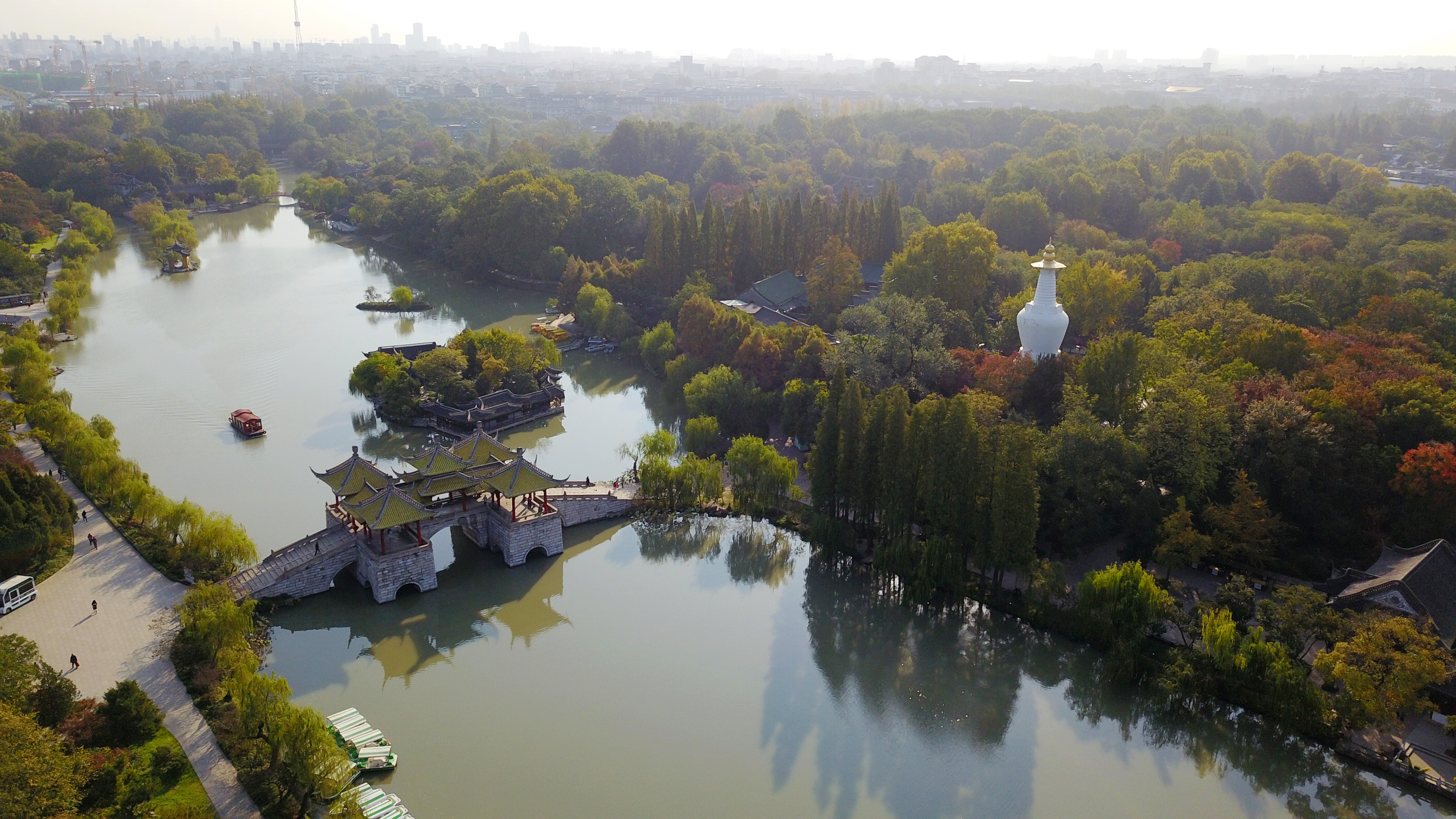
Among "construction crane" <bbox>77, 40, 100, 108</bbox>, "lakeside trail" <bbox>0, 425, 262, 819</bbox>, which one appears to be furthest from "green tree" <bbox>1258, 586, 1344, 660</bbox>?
"construction crane" <bbox>77, 40, 100, 108</bbox>

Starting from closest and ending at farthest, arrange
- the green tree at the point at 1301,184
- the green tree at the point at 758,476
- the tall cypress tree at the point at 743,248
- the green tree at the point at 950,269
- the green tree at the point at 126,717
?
the green tree at the point at 126,717 < the green tree at the point at 758,476 < the green tree at the point at 950,269 < the tall cypress tree at the point at 743,248 < the green tree at the point at 1301,184

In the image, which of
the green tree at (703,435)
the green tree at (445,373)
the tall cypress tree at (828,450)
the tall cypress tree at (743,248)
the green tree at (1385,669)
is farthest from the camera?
the tall cypress tree at (743,248)

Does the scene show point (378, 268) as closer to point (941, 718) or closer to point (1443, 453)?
point (941, 718)

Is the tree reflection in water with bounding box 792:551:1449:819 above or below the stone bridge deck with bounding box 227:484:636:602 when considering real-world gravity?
below

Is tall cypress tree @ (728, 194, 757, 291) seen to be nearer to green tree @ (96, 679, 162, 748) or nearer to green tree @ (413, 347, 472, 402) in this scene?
green tree @ (413, 347, 472, 402)

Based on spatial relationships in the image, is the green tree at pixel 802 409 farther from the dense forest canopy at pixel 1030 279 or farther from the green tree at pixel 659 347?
the green tree at pixel 659 347

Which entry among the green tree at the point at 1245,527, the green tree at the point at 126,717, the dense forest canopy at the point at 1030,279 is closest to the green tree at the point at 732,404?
the dense forest canopy at the point at 1030,279

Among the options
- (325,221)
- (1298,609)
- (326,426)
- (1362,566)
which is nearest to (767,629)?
(1298,609)
